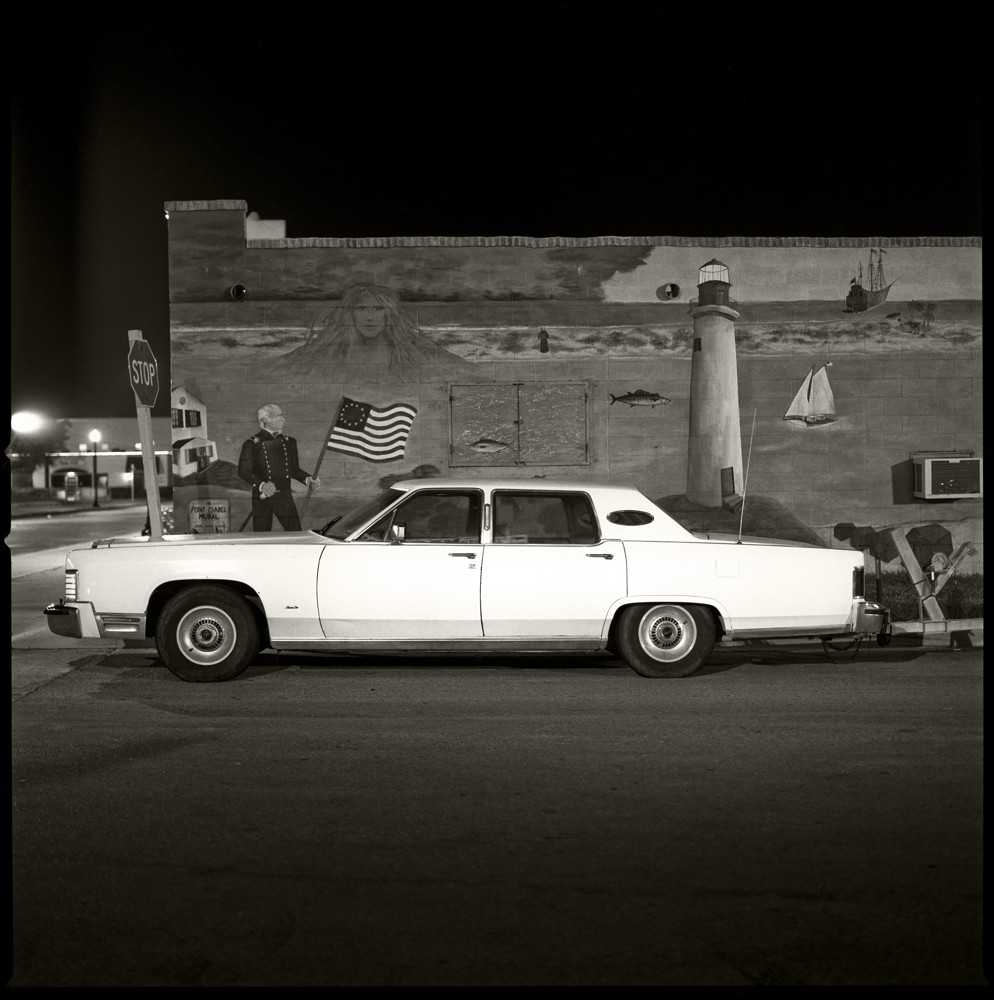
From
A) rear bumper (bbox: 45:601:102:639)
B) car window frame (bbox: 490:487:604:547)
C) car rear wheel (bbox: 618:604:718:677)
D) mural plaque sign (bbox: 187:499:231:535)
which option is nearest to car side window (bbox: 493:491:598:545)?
car window frame (bbox: 490:487:604:547)

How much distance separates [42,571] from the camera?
19.2m

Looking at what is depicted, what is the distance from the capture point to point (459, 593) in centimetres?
909

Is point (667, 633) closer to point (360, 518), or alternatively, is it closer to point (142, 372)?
point (360, 518)

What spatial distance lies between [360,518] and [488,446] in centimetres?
449

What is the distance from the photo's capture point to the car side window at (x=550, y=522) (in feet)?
30.7

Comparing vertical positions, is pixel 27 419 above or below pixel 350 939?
above

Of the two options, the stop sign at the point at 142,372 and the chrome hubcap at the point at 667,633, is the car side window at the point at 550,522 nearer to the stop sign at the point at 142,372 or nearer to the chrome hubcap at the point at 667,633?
the chrome hubcap at the point at 667,633

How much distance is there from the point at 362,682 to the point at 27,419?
64.4 m

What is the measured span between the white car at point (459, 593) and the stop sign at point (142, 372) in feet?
9.53

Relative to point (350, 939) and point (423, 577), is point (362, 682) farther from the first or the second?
point (350, 939)

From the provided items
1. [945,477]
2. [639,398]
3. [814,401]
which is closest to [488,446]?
[639,398]

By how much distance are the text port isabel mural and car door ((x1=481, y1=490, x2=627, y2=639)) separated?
466 centimetres

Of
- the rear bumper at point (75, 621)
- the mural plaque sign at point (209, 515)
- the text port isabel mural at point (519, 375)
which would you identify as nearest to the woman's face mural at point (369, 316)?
the text port isabel mural at point (519, 375)

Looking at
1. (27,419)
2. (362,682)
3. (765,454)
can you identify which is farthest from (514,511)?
(27,419)
